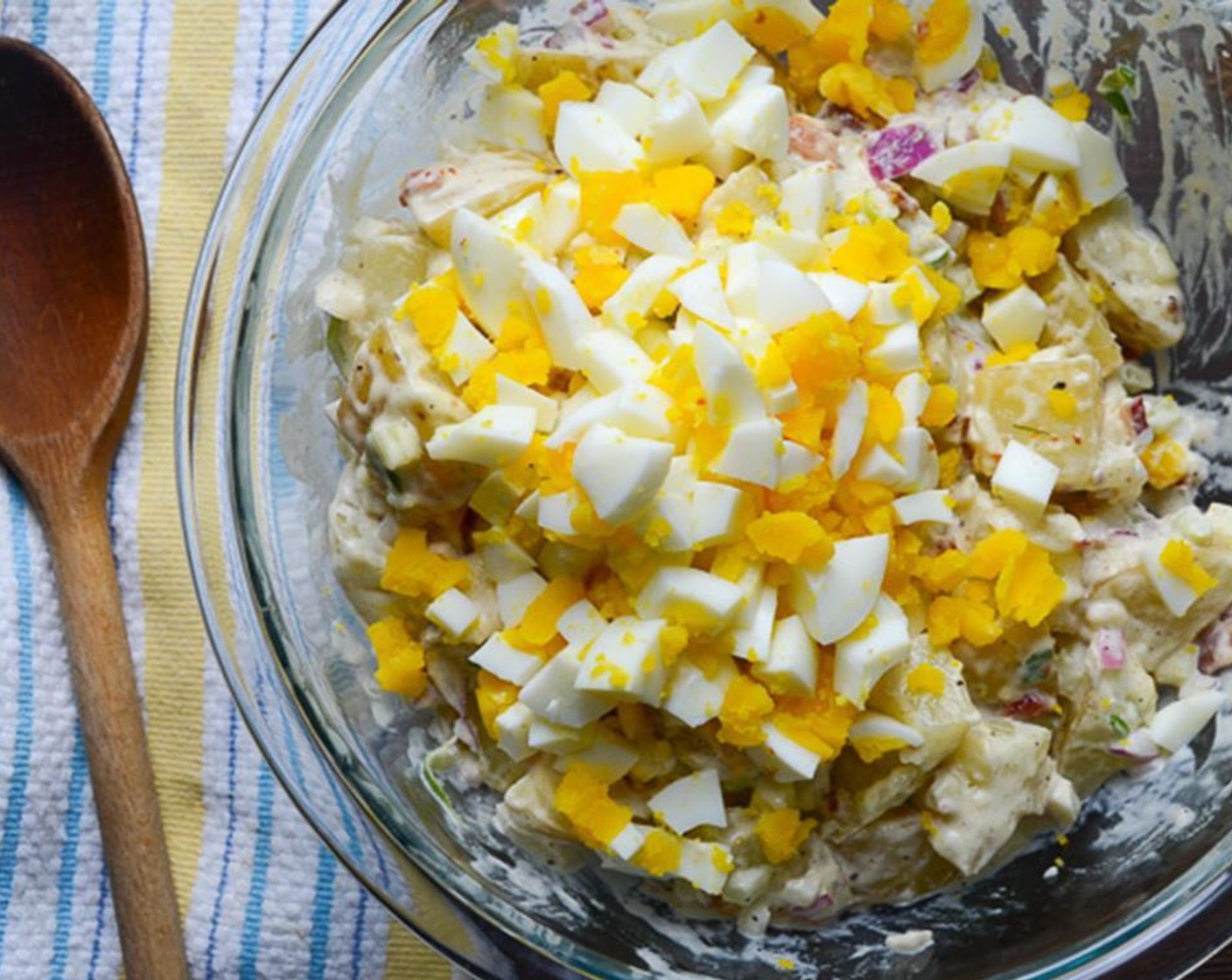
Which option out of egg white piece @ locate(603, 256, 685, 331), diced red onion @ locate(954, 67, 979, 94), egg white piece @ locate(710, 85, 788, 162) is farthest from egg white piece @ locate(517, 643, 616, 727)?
diced red onion @ locate(954, 67, 979, 94)

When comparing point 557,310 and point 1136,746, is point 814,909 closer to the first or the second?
point 1136,746

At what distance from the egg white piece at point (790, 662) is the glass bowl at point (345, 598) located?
0.38m

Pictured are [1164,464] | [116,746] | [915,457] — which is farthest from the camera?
[116,746]

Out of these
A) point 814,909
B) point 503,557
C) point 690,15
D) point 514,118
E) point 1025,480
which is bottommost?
point 814,909

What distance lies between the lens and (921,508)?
165cm

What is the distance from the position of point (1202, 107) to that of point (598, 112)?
71 cm

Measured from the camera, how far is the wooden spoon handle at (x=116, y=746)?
7.00 ft

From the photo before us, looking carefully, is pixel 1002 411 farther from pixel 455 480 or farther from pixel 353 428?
pixel 353 428

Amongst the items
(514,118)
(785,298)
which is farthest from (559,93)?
(785,298)

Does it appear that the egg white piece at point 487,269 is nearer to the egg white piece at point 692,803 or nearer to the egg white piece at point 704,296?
the egg white piece at point 704,296

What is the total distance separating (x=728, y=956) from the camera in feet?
6.07

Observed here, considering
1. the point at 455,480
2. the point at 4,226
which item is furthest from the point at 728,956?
the point at 4,226

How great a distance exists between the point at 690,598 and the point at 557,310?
0.32 m

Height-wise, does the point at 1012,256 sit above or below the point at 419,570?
above
